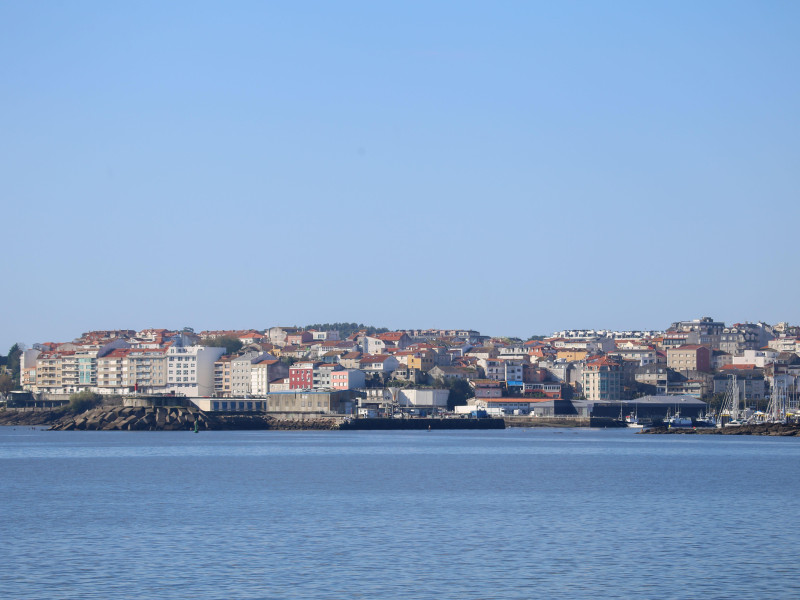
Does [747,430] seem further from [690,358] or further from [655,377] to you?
[690,358]

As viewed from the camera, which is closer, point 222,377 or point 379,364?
point 379,364

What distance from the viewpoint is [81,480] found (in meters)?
38.2

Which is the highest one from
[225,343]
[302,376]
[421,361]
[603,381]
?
[225,343]

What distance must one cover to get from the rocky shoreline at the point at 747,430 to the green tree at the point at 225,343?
68593mm

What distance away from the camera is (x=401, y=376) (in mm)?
114625

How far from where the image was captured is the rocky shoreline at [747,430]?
256 feet

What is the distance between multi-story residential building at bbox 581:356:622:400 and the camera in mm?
115375

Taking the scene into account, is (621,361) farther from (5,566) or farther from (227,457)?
(5,566)

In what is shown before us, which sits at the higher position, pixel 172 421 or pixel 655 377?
pixel 655 377

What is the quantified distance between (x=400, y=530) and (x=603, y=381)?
306 feet

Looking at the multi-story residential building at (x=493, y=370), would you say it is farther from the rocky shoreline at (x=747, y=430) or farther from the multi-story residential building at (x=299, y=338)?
the multi-story residential building at (x=299, y=338)

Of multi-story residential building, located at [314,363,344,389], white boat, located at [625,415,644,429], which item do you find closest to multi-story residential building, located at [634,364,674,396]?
white boat, located at [625,415,644,429]

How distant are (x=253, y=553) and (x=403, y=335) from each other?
128 m

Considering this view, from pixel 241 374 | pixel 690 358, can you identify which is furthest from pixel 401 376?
pixel 690 358
